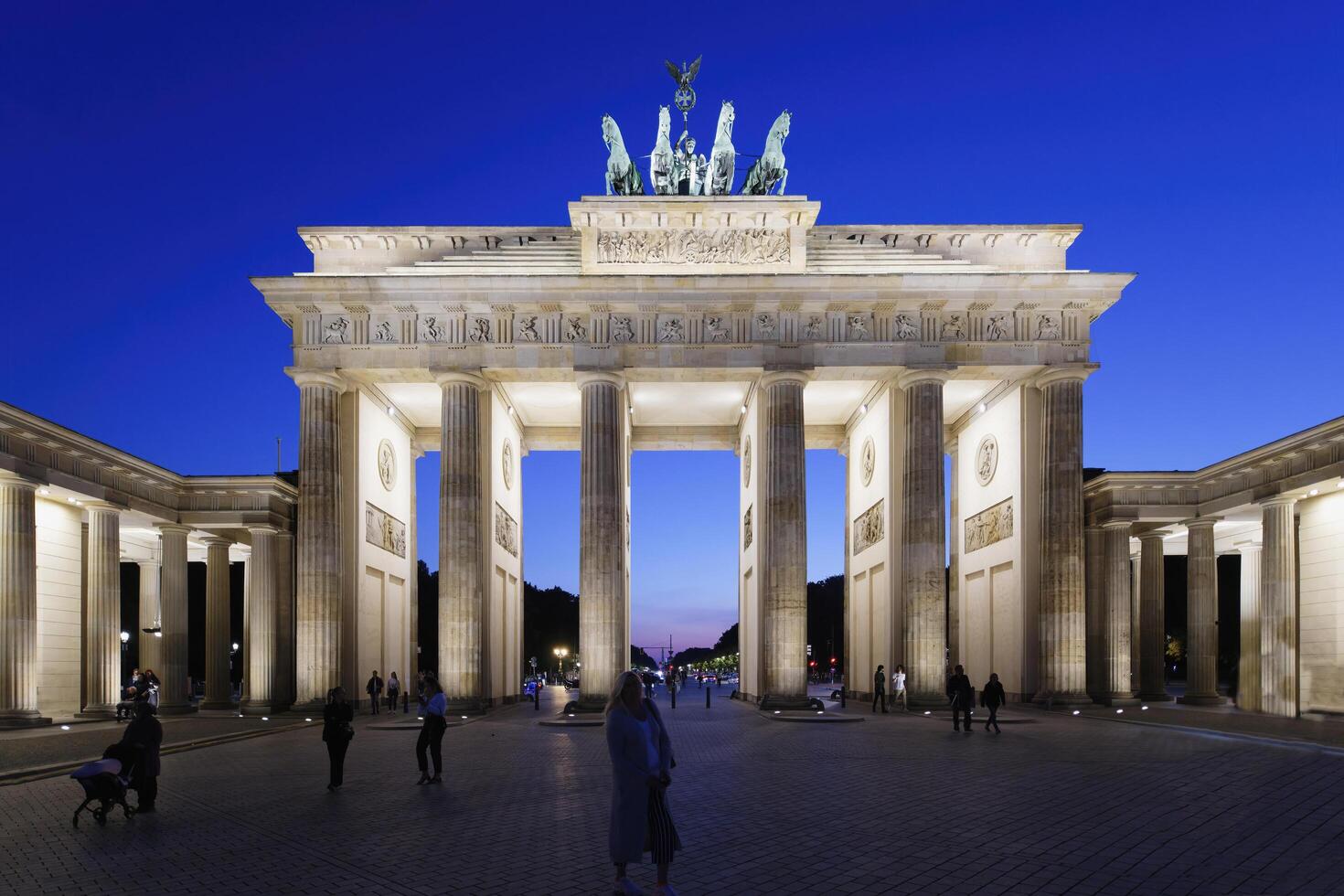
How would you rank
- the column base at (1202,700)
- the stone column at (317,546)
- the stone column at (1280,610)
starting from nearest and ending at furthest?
the stone column at (1280,610) < the stone column at (317,546) < the column base at (1202,700)

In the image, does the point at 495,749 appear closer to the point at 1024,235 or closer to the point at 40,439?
the point at 40,439

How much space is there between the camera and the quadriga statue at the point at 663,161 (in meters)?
36.5

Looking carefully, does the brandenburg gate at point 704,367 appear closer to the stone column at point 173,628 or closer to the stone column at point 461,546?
the stone column at point 461,546

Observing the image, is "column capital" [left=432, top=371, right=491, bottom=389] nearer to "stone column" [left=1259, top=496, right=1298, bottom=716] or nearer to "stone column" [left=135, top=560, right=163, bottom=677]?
"stone column" [left=135, top=560, right=163, bottom=677]

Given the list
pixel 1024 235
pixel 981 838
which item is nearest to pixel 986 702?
pixel 981 838

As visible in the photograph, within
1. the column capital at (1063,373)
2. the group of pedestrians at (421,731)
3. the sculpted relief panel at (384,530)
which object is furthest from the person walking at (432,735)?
the column capital at (1063,373)

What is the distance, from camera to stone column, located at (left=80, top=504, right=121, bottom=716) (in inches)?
1264

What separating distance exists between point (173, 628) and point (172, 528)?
11.6 feet

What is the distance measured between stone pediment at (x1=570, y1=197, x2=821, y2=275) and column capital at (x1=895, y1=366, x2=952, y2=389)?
16.8 feet

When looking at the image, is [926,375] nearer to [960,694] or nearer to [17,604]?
[960,694]

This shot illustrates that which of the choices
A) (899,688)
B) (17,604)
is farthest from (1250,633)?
(17,604)

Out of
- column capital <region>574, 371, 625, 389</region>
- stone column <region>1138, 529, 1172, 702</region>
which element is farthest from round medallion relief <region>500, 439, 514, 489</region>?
stone column <region>1138, 529, 1172, 702</region>

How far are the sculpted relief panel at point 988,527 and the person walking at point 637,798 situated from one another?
3047 centimetres

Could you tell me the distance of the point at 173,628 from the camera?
35.4m
